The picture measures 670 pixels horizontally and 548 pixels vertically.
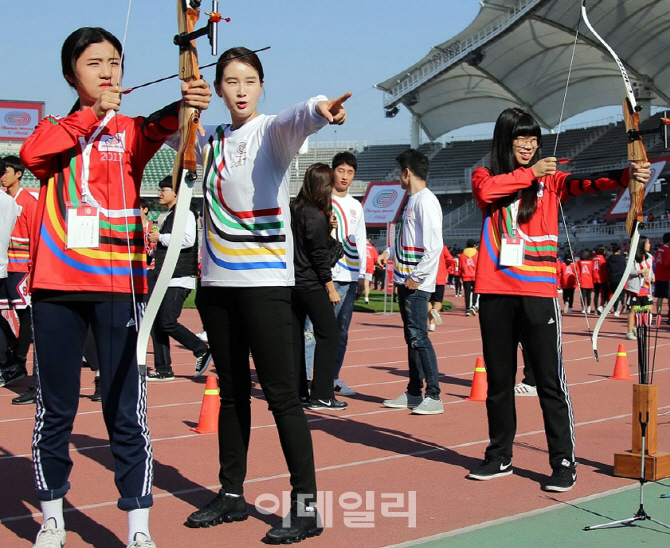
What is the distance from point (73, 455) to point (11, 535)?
5.29ft

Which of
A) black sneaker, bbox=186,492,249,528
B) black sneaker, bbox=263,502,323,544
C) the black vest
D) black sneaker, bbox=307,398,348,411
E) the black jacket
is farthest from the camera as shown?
the black vest

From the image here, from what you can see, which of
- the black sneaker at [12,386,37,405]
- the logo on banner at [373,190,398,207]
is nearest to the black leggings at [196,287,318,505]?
the black sneaker at [12,386,37,405]

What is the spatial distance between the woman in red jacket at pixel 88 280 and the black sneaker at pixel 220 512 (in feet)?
1.48

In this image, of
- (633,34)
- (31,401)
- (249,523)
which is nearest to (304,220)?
(31,401)

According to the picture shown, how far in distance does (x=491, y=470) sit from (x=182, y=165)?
8.53 feet

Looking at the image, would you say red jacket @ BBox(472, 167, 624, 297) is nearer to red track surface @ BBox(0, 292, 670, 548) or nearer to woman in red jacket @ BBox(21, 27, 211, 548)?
red track surface @ BBox(0, 292, 670, 548)

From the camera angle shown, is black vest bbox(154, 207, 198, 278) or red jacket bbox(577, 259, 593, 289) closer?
black vest bbox(154, 207, 198, 278)

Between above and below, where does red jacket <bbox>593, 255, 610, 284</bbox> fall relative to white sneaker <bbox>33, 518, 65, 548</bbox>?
above

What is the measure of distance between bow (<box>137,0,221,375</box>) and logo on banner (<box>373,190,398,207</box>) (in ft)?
102

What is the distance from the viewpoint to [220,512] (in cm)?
387

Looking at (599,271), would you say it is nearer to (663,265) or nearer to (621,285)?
(663,265)

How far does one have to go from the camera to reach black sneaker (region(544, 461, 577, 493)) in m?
4.52

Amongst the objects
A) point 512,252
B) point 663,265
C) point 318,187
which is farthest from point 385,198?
point 512,252

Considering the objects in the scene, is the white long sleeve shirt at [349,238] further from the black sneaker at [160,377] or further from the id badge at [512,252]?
the id badge at [512,252]
